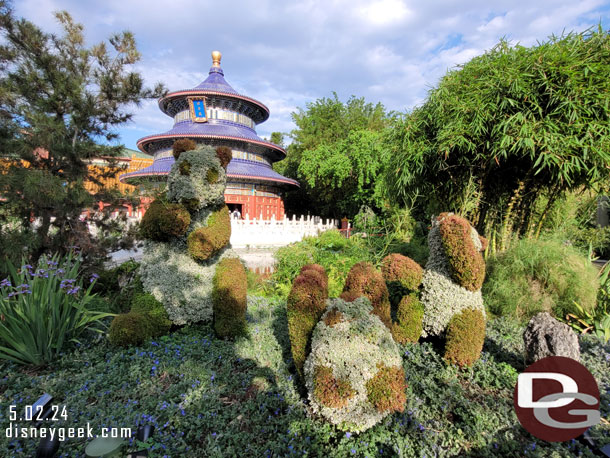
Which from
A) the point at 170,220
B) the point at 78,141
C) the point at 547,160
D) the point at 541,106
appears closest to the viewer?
the point at 170,220

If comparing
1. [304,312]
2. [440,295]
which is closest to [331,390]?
[304,312]

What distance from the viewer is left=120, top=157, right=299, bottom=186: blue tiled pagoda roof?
13742mm

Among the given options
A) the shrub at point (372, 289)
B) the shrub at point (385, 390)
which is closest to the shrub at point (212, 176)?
the shrub at point (372, 289)

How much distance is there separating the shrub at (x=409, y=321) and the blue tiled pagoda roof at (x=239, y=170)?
11.6 m

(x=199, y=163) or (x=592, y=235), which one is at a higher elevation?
(x=199, y=163)

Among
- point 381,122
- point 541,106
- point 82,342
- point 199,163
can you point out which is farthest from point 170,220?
point 381,122

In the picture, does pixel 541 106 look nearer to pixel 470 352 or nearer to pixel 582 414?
pixel 470 352

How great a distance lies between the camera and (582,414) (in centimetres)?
163

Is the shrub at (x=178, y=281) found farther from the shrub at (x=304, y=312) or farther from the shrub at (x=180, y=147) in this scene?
the shrub at (x=304, y=312)

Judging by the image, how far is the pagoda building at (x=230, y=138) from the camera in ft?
47.4

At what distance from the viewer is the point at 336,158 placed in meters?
15.8

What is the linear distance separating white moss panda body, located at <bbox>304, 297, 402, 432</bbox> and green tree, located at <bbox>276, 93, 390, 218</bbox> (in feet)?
38.9

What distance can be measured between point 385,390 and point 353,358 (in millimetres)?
272

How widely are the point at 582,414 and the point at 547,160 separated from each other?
115 inches
